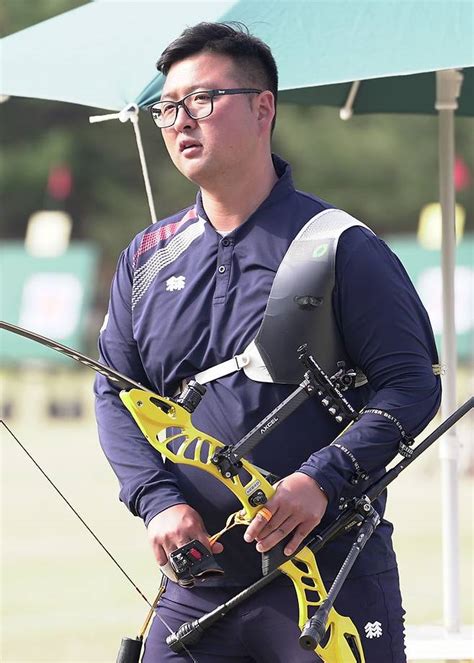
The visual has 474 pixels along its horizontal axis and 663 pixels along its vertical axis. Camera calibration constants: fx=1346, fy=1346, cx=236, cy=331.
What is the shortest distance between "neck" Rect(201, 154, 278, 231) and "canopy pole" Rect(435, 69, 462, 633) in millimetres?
1849

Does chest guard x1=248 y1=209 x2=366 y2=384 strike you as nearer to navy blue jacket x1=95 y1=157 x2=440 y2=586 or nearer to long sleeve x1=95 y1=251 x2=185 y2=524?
navy blue jacket x1=95 y1=157 x2=440 y2=586

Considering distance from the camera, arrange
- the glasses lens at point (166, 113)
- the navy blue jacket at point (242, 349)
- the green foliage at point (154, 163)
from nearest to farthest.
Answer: the navy blue jacket at point (242, 349)
the glasses lens at point (166, 113)
the green foliage at point (154, 163)

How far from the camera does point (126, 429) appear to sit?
2824 mm

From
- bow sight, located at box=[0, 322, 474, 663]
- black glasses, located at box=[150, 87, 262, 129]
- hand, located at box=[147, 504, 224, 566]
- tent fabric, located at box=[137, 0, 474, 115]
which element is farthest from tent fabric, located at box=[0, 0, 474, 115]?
hand, located at box=[147, 504, 224, 566]

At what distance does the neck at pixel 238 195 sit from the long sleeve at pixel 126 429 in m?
0.23

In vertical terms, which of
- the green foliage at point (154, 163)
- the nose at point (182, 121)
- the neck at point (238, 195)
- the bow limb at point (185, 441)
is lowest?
the bow limb at point (185, 441)

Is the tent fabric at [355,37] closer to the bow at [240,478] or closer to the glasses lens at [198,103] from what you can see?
the glasses lens at [198,103]

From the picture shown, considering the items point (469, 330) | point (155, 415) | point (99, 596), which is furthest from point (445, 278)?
point (469, 330)

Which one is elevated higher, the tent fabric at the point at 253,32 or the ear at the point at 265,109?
the tent fabric at the point at 253,32

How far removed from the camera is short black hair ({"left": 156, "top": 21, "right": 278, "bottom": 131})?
280 centimetres

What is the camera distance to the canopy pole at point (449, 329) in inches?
180

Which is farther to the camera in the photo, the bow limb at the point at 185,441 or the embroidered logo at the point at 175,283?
the embroidered logo at the point at 175,283

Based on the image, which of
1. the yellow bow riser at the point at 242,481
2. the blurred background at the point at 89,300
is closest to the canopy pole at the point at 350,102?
the blurred background at the point at 89,300

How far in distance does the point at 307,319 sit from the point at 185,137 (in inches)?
17.8
